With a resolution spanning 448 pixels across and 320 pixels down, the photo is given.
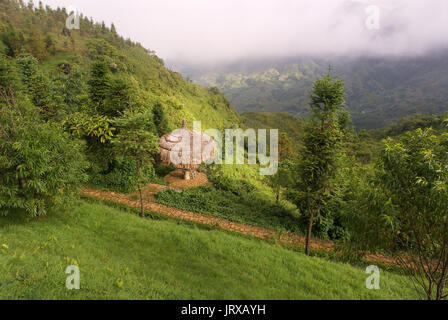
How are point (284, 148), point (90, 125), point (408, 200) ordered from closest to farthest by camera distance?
point (408, 200), point (90, 125), point (284, 148)

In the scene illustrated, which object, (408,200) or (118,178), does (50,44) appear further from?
(408,200)

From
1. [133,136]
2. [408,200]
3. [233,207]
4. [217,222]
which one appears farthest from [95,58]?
[408,200]

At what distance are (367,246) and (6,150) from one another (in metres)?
11.9

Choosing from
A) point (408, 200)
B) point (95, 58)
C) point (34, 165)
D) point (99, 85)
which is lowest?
point (408, 200)

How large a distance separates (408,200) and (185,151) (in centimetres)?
1373

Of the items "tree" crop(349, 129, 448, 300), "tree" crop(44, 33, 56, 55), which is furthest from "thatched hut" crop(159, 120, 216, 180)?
"tree" crop(44, 33, 56, 55)

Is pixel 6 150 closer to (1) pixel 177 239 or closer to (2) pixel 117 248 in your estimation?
(2) pixel 117 248

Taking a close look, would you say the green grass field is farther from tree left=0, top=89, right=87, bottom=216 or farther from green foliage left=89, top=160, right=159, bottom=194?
green foliage left=89, top=160, right=159, bottom=194

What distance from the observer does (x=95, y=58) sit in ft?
149

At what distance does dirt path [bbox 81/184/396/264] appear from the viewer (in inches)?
454

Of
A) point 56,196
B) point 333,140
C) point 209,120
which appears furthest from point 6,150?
point 209,120

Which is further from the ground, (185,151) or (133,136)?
(133,136)
